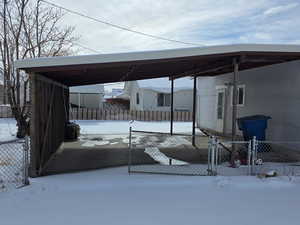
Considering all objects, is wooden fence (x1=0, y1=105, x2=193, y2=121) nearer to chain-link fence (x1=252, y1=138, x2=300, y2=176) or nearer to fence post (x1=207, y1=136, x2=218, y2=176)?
chain-link fence (x1=252, y1=138, x2=300, y2=176)

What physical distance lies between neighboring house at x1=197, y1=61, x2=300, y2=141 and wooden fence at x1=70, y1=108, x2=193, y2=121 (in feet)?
24.3

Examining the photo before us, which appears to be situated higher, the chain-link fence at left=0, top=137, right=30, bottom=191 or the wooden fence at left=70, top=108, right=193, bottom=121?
the wooden fence at left=70, top=108, right=193, bottom=121

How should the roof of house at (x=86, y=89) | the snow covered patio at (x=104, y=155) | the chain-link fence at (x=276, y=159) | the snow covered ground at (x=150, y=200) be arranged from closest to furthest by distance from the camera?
the snow covered ground at (x=150, y=200) → the chain-link fence at (x=276, y=159) → the snow covered patio at (x=104, y=155) → the roof of house at (x=86, y=89)

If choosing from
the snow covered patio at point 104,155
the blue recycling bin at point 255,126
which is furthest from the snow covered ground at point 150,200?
the blue recycling bin at point 255,126

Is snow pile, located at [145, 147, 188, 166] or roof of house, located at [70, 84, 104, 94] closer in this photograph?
snow pile, located at [145, 147, 188, 166]

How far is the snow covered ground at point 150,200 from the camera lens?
12.0 feet

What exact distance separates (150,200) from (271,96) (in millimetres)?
5826

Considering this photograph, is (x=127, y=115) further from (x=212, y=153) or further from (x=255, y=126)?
(x=212, y=153)

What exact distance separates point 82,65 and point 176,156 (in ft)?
13.1

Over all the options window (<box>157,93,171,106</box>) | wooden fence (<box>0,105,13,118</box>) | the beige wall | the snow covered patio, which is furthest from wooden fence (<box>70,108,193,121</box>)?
the snow covered patio

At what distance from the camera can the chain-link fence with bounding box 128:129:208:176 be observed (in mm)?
5859

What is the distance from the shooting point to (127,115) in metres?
19.8

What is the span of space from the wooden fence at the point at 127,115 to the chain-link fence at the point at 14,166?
11.2m

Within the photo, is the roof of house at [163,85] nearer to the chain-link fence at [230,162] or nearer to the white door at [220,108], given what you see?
the white door at [220,108]
